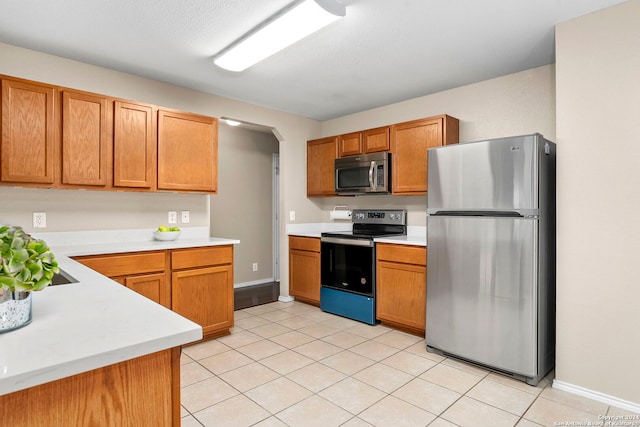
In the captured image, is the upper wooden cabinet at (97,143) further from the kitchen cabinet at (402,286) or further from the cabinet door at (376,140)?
the kitchen cabinet at (402,286)

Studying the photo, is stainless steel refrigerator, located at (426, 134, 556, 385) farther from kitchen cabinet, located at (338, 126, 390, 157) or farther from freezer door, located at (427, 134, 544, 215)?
kitchen cabinet, located at (338, 126, 390, 157)

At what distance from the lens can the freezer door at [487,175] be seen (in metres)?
2.31

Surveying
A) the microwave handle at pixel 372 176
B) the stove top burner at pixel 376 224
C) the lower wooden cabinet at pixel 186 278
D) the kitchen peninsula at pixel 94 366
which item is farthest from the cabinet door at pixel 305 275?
the kitchen peninsula at pixel 94 366

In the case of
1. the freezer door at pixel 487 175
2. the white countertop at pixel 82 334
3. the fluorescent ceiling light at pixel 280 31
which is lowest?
the white countertop at pixel 82 334

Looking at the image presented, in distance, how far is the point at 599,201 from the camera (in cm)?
215

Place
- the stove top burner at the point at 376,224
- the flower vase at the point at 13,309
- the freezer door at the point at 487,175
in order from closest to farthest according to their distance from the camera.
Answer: the flower vase at the point at 13,309, the freezer door at the point at 487,175, the stove top burner at the point at 376,224

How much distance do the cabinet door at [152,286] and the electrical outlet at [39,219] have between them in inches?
31.7

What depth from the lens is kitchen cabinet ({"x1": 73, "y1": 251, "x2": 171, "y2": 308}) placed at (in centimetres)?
253

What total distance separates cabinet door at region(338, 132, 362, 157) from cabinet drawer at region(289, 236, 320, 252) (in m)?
1.06

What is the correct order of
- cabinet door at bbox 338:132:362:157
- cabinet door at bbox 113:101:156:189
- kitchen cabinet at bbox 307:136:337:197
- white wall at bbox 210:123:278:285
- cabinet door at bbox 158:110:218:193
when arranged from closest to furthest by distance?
cabinet door at bbox 113:101:156:189 < cabinet door at bbox 158:110:218:193 < cabinet door at bbox 338:132:362:157 < kitchen cabinet at bbox 307:136:337:197 < white wall at bbox 210:123:278:285

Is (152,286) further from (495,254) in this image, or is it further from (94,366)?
(495,254)

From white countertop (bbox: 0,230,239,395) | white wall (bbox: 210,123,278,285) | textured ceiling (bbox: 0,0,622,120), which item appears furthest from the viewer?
white wall (bbox: 210,123,278,285)

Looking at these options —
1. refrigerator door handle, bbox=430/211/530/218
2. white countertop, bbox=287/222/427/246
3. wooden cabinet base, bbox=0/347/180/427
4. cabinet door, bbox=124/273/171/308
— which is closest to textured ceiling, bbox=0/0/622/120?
refrigerator door handle, bbox=430/211/530/218

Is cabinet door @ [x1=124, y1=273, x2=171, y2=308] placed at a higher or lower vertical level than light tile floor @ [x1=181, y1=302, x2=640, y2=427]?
higher
